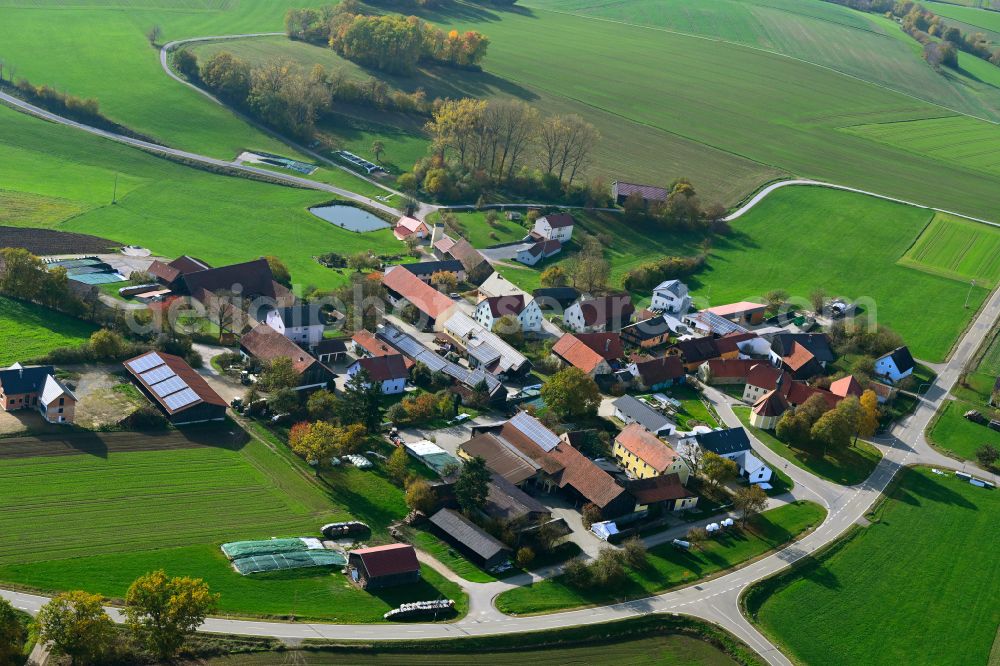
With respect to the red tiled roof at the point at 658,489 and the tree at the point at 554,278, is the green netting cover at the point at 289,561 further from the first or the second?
the tree at the point at 554,278

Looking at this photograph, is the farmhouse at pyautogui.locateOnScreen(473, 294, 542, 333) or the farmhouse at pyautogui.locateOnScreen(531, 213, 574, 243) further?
the farmhouse at pyautogui.locateOnScreen(531, 213, 574, 243)

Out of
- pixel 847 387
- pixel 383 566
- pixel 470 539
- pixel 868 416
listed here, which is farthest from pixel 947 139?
pixel 383 566

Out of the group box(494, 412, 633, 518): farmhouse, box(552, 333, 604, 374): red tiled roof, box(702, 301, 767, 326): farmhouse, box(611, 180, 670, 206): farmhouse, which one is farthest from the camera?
box(611, 180, 670, 206): farmhouse

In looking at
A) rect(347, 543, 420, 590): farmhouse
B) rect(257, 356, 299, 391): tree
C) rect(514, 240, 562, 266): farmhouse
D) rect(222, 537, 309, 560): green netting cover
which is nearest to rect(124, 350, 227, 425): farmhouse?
rect(257, 356, 299, 391): tree

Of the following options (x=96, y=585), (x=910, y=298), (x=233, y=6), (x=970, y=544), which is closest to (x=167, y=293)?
(x=96, y=585)

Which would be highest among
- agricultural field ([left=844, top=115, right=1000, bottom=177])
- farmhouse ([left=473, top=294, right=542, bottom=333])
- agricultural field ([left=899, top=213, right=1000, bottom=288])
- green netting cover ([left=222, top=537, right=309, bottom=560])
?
agricultural field ([left=844, top=115, right=1000, bottom=177])

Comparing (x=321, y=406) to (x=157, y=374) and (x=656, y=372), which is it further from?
(x=656, y=372)

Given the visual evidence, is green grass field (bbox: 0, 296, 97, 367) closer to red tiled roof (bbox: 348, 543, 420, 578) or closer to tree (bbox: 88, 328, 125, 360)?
tree (bbox: 88, 328, 125, 360)

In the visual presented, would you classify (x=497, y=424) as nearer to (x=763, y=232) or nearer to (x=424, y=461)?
(x=424, y=461)
